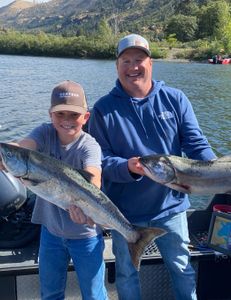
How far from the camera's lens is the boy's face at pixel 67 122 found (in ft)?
10.5

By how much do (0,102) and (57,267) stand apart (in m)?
20.1

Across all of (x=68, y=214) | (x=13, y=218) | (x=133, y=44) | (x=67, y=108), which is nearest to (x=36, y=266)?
(x=13, y=218)

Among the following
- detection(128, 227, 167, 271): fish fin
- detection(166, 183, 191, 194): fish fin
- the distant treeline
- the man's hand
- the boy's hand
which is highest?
the man's hand

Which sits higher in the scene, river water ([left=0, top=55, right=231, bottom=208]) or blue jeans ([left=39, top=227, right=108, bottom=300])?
blue jeans ([left=39, top=227, right=108, bottom=300])

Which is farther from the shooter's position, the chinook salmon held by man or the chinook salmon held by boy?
the chinook salmon held by boy

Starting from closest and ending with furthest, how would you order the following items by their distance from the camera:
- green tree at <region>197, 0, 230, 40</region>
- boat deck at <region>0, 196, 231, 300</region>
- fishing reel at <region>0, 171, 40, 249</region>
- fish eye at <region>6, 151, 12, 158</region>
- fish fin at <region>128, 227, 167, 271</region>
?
fish eye at <region>6, 151, 12, 158</region> → fish fin at <region>128, 227, 167, 271</region> → boat deck at <region>0, 196, 231, 300</region> → fishing reel at <region>0, 171, 40, 249</region> → green tree at <region>197, 0, 230, 40</region>

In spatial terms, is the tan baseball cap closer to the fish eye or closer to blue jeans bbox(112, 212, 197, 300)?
the fish eye

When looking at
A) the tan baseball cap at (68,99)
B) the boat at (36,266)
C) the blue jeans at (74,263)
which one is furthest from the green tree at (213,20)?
the blue jeans at (74,263)

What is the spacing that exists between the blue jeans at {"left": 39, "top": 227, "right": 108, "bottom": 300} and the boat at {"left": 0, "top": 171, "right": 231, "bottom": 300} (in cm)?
80

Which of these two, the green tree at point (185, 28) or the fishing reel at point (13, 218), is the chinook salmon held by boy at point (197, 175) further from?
the green tree at point (185, 28)

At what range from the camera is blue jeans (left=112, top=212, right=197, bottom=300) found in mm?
3553

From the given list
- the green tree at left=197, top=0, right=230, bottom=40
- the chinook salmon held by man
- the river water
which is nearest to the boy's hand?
the chinook salmon held by man

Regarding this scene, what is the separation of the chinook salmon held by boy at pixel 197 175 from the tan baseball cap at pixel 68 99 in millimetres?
680

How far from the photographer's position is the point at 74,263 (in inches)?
130
